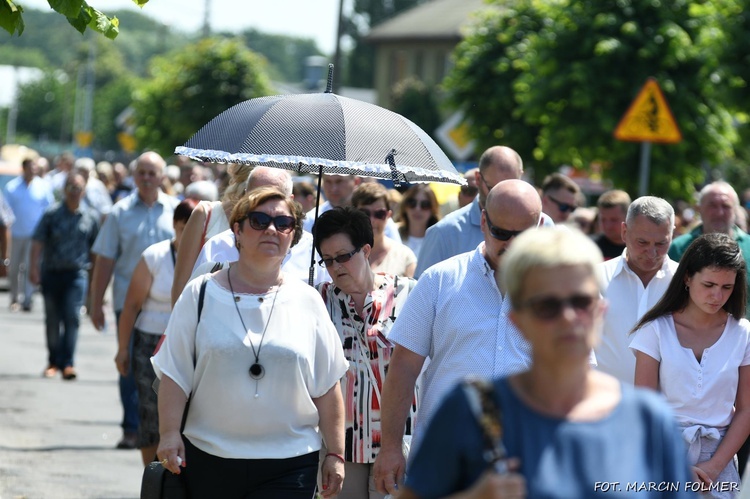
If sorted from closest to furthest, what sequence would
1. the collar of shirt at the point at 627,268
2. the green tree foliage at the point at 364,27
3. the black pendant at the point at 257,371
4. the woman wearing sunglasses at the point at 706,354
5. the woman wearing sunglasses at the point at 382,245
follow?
the black pendant at the point at 257,371 → the woman wearing sunglasses at the point at 706,354 → the collar of shirt at the point at 627,268 → the woman wearing sunglasses at the point at 382,245 → the green tree foliage at the point at 364,27

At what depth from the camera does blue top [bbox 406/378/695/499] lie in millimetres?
3129

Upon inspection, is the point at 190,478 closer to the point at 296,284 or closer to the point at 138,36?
the point at 296,284

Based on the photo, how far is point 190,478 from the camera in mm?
5648

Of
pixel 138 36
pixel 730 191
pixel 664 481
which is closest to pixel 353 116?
pixel 730 191

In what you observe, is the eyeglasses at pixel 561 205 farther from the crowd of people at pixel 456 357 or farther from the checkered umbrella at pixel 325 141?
the checkered umbrella at pixel 325 141

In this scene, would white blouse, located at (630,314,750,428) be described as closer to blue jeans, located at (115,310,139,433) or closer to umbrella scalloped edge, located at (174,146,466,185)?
umbrella scalloped edge, located at (174,146,466,185)

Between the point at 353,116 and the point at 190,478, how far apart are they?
2.20 meters

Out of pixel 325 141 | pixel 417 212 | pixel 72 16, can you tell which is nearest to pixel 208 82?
pixel 417 212

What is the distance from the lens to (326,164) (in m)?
6.70

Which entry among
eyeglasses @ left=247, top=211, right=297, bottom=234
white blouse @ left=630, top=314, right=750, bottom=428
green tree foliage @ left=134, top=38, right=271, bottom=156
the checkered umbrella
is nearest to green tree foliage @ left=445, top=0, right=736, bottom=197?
the checkered umbrella

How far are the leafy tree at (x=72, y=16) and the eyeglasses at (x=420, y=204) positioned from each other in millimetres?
5439

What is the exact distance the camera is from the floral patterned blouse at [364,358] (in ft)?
21.1

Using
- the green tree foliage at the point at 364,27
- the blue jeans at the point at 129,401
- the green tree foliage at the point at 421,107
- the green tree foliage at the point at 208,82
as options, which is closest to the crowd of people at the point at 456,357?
the blue jeans at the point at 129,401

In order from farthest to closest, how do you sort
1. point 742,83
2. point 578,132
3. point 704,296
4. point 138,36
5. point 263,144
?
point 138,36, point 578,132, point 742,83, point 263,144, point 704,296
